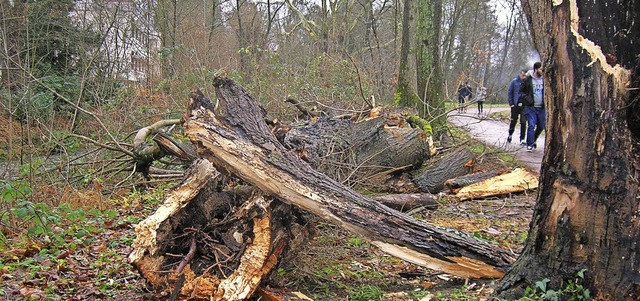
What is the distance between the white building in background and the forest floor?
4833 millimetres

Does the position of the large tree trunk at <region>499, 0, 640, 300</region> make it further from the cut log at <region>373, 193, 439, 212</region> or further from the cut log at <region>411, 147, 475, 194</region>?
the cut log at <region>411, 147, 475, 194</region>

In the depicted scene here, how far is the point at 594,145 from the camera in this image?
3012mm

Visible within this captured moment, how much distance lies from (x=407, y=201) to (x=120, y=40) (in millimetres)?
7804

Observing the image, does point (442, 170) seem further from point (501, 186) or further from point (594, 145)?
point (594, 145)

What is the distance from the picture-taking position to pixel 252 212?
404 centimetres

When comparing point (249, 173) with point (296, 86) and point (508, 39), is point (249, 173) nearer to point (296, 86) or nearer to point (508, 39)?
point (296, 86)

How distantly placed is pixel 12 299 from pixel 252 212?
6.26 ft

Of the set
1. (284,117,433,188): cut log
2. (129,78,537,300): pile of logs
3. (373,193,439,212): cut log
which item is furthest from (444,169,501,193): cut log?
(129,78,537,300): pile of logs

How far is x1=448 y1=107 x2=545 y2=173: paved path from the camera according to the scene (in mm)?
9312

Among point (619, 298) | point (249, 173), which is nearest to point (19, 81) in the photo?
point (249, 173)

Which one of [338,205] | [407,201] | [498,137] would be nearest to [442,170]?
[407,201]

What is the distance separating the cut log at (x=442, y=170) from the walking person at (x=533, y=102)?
242cm

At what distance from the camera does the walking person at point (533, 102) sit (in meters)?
9.69

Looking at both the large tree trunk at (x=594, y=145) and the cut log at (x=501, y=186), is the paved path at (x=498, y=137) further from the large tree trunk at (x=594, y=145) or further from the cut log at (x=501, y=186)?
the large tree trunk at (x=594, y=145)
